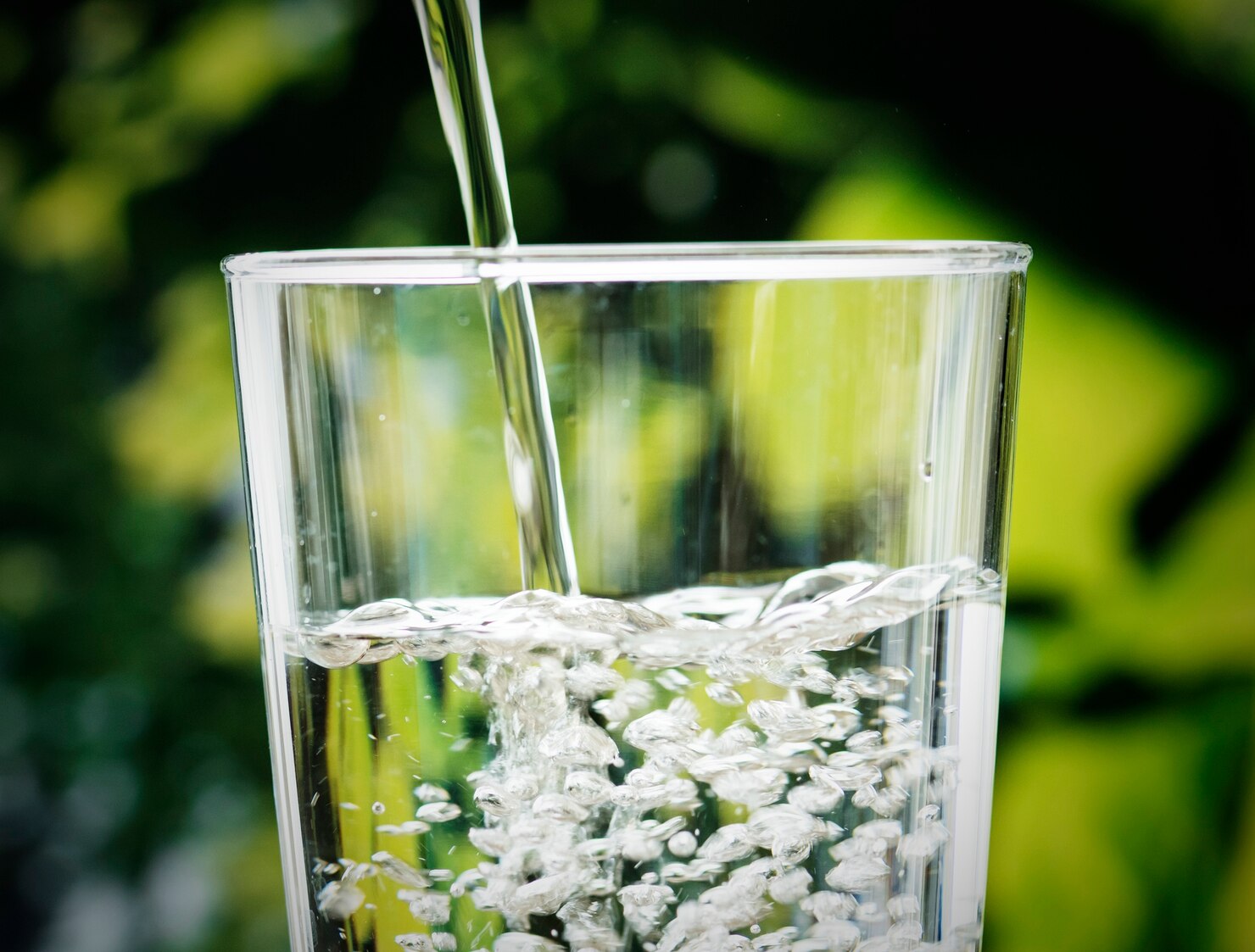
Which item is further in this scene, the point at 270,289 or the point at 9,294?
the point at 9,294

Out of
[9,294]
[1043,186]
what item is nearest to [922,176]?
[1043,186]

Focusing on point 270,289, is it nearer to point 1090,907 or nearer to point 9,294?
point 9,294

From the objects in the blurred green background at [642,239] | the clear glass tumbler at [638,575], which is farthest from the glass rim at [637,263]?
the blurred green background at [642,239]

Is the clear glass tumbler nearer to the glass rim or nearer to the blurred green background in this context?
the glass rim

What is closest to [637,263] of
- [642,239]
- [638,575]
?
[638,575]

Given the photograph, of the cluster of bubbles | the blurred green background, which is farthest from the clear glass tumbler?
the blurred green background

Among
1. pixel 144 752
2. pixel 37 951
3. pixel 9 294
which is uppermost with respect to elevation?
pixel 9 294

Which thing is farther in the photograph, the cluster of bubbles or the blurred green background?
the blurred green background
